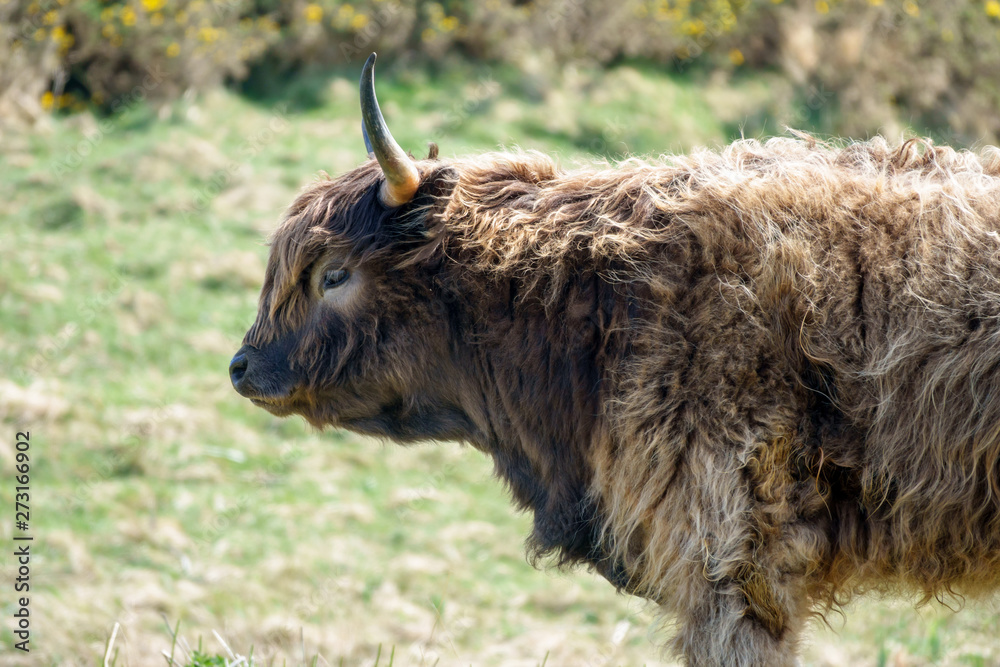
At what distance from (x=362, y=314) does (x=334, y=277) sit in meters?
0.20

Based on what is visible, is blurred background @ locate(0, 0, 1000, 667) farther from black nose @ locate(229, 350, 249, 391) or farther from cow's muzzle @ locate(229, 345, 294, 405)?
black nose @ locate(229, 350, 249, 391)

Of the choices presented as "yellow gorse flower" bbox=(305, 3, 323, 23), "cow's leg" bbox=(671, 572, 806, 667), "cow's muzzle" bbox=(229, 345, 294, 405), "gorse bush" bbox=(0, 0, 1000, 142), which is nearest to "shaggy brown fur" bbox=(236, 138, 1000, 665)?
"cow's leg" bbox=(671, 572, 806, 667)

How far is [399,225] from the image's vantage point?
3.44 m


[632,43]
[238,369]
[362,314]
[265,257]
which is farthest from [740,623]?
[632,43]

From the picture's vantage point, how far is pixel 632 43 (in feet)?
39.2

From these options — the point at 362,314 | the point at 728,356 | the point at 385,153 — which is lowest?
the point at 362,314

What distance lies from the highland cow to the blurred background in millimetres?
633

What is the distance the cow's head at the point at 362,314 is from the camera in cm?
343

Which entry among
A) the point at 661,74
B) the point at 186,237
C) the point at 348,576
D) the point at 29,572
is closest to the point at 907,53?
the point at 661,74

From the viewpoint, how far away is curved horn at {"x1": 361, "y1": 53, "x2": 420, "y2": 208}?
3.06 m

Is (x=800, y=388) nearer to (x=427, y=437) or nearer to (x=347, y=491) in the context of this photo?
(x=427, y=437)

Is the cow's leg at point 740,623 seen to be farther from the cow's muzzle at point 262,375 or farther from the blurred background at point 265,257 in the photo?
the cow's muzzle at point 262,375

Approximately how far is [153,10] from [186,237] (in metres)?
3.86

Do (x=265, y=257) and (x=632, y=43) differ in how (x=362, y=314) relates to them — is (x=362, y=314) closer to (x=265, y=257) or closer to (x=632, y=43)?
(x=265, y=257)
